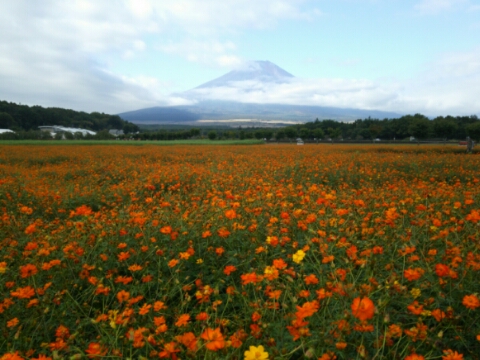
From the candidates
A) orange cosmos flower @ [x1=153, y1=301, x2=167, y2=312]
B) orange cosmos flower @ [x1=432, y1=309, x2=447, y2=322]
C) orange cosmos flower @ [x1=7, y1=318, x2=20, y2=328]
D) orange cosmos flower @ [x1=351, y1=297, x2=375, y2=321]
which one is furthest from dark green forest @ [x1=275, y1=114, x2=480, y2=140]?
orange cosmos flower @ [x1=7, y1=318, x2=20, y2=328]

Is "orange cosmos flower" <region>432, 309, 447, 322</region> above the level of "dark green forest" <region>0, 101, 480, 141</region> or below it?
below

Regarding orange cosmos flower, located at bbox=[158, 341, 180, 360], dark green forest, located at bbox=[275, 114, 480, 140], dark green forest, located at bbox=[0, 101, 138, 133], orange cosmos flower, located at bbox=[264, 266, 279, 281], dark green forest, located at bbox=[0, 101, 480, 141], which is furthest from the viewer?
dark green forest, located at bbox=[0, 101, 138, 133]

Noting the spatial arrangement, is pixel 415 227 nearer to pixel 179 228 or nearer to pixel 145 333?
pixel 179 228

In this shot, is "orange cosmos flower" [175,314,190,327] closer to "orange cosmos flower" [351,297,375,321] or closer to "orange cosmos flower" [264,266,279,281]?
"orange cosmos flower" [264,266,279,281]

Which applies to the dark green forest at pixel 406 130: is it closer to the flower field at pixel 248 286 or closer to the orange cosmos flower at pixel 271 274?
the flower field at pixel 248 286

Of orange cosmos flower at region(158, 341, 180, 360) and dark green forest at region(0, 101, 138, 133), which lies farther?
dark green forest at region(0, 101, 138, 133)

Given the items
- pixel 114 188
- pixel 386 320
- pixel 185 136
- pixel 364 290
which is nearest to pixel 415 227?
pixel 364 290

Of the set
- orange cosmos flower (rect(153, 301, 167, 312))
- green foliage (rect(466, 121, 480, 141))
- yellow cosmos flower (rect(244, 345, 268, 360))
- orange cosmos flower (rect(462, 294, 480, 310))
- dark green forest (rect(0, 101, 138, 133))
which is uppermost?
dark green forest (rect(0, 101, 138, 133))

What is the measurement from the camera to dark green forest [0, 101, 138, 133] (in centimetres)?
6644

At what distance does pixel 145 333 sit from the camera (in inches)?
56.2

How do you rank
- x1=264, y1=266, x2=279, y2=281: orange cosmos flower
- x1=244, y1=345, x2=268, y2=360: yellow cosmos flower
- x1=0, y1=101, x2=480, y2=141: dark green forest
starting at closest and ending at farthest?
x1=244, y1=345, x2=268, y2=360: yellow cosmos flower → x1=264, y1=266, x2=279, y2=281: orange cosmos flower → x1=0, y1=101, x2=480, y2=141: dark green forest

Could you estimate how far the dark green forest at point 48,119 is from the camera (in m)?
66.4

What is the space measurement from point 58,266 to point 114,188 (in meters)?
3.48

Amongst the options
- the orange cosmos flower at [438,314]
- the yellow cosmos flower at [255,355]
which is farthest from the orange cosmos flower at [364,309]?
the orange cosmos flower at [438,314]
